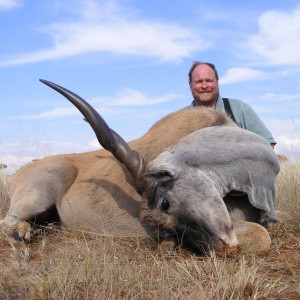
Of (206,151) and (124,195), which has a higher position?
(206,151)

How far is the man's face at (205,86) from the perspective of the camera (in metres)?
6.99

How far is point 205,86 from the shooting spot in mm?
6977

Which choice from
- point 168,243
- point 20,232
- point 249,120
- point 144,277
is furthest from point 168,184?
point 249,120

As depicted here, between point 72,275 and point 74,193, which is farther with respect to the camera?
point 74,193

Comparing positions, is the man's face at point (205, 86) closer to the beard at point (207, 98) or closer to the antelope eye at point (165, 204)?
the beard at point (207, 98)

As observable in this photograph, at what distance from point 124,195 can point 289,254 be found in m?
1.69

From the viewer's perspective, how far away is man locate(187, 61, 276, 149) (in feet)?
22.1

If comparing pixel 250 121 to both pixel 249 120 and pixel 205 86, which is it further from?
pixel 205 86

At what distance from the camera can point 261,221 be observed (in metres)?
4.61

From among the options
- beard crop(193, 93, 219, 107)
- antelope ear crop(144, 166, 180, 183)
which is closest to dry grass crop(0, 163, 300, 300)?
antelope ear crop(144, 166, 180, 183)

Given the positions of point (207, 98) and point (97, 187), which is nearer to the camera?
point (97, 187)

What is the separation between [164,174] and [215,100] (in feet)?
10.1

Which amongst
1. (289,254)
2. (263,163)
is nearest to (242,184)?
(263,163)

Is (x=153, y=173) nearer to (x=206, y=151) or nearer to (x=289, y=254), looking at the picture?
(x=206, y=151)
